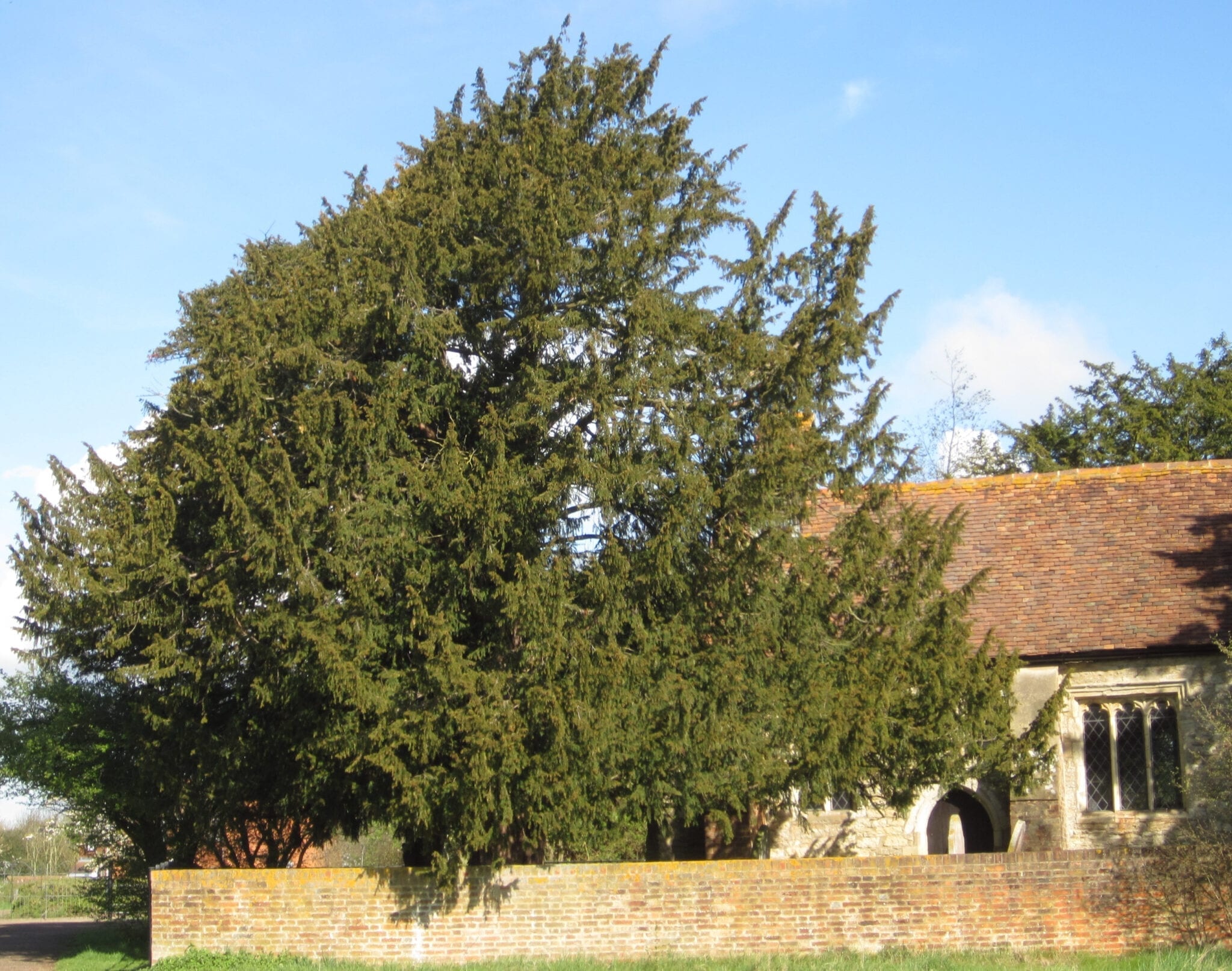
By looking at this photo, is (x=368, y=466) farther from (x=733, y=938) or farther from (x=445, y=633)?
(x=733, y=938)

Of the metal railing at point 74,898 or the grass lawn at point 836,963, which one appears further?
the metal railing at point 74,898

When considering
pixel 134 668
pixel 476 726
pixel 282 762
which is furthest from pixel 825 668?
pixel 134 668

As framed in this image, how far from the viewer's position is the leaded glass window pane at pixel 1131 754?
16.8m

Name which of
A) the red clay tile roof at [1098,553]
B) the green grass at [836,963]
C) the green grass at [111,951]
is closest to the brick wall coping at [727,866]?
the green grass at [836,963]

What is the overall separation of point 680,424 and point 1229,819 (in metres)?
8.20

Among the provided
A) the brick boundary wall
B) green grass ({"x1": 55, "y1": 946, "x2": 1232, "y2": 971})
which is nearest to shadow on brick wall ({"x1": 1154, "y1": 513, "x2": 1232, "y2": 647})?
the brick boundary wall

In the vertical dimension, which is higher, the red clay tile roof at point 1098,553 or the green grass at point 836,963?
the red clay tile roof at point 1098,553

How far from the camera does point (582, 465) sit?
41.4 ft

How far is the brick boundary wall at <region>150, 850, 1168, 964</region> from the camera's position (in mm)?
12609

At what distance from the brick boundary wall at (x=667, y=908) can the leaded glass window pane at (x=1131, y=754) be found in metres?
4.51

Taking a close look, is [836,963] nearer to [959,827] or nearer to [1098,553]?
[1098,553]

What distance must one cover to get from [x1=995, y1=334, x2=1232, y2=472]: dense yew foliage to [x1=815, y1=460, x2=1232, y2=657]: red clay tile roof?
8960mm

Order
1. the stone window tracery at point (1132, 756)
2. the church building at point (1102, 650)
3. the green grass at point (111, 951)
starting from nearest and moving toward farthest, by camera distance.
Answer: the green grass at point (111, 951)
the church building at point (1102, 650)
the stone window tracery at point (1132, 756)

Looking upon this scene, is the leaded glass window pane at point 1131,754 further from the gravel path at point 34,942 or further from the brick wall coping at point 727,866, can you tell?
the gravel path at point 34,942
